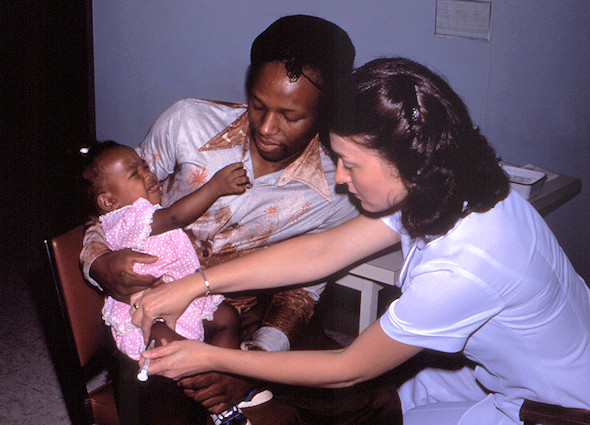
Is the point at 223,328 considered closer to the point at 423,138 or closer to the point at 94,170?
the point at 94,170

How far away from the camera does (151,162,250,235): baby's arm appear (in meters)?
1.77

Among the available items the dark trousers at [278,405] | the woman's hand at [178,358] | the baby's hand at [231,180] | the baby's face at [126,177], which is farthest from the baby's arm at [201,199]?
the woman's hand at [178,358]

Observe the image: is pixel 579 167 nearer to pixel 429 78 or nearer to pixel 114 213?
pixel 429 78

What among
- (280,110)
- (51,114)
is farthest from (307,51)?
(51,114)

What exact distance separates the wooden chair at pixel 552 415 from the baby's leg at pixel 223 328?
86cm

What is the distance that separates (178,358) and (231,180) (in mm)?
674

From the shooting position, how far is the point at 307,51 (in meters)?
1.69

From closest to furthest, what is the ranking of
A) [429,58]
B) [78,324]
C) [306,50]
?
[78,324] → [306,50] → [429,58]

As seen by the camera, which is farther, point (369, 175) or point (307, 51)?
point (307, 51)

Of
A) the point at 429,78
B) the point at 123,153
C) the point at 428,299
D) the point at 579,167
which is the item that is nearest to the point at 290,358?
the point at 428,299

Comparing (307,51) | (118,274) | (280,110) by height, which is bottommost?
(118,274)

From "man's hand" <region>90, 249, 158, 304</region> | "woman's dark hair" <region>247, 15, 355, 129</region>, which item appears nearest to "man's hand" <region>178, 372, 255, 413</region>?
"man's hand" <region>90, 249, 158, 304</region>

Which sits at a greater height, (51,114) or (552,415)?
(51,114)

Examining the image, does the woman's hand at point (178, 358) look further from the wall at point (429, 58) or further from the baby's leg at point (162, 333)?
the wall at point (429, 58)
